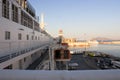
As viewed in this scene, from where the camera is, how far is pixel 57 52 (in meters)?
17.0

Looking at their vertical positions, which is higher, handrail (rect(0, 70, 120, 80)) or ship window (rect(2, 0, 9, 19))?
ship window (rect(2, 0, 9, 19))

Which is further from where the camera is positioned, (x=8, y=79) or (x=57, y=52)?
(x=57, y=52)

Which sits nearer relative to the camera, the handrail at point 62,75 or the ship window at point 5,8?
the handrail at point 62,75

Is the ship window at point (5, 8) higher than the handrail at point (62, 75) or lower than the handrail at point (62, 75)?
higher

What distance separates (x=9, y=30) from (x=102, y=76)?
1090cm

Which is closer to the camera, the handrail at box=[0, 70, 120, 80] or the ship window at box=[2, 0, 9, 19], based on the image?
the handrail at box=[0, 70, 120, 80]

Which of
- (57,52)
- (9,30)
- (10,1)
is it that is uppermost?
(10,1)

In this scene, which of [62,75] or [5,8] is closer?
[62,75]

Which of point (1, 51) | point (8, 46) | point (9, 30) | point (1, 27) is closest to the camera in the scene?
point (1, 51)

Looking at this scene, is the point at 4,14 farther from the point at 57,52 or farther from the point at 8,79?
the point at 8,79

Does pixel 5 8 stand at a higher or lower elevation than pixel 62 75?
higher

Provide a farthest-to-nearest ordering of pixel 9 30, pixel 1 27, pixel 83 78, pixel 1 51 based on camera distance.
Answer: pixel 9 30 < pixel 1 27 < pixel 1 51 < pixel 83 78

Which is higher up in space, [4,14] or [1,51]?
[4,14]

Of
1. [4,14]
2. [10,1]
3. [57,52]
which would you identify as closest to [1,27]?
[4,14]
